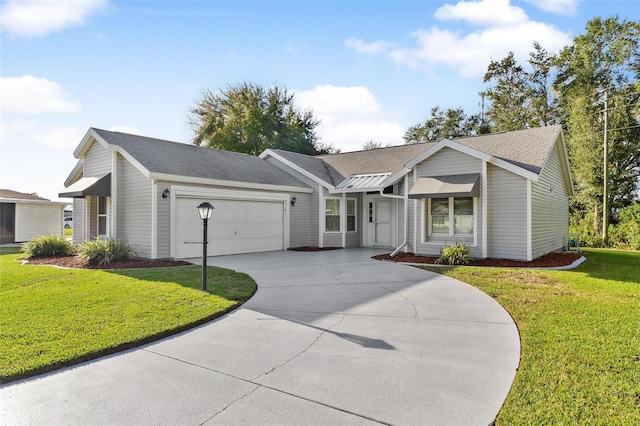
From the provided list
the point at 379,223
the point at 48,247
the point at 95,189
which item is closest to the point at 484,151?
the point at 379,223

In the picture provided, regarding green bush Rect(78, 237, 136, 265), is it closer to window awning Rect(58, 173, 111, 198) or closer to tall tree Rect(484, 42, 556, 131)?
window awning Rect(58, 173, 111, 198)

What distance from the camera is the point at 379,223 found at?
53.1 feet

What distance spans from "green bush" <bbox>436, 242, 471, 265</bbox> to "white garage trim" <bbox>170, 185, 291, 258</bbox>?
257 inches

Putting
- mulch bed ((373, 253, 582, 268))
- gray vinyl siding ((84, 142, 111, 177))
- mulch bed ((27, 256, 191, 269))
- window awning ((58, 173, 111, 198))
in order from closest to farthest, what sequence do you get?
1. mulch bed ((27, 256, 191, 269))
2. mulch bed ((373, 253, 582, 268))
3. window awning ((58, 173, 111, 198))
4. gray vinyl siding ((84, 142, 111, 177))

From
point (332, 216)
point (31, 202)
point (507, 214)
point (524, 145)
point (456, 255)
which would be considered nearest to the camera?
point (456, 255)

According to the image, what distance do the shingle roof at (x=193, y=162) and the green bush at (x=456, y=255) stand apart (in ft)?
22.7

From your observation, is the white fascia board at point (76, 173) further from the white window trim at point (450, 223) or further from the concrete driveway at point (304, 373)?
the white window trim at point (450, 223)

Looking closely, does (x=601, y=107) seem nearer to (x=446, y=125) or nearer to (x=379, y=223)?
(x=446, y=125)

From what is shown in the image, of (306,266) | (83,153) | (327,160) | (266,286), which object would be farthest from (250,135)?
(266,286)

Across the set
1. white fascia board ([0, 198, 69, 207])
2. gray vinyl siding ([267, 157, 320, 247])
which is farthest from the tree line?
gray vinyl siding ([267, 157, 320, 247])

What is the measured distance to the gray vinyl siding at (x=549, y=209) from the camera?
1147cm

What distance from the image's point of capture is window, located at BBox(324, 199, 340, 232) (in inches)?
628

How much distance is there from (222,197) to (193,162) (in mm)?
1763

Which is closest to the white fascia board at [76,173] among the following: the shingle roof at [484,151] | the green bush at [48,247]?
the green bush at [48,247]
